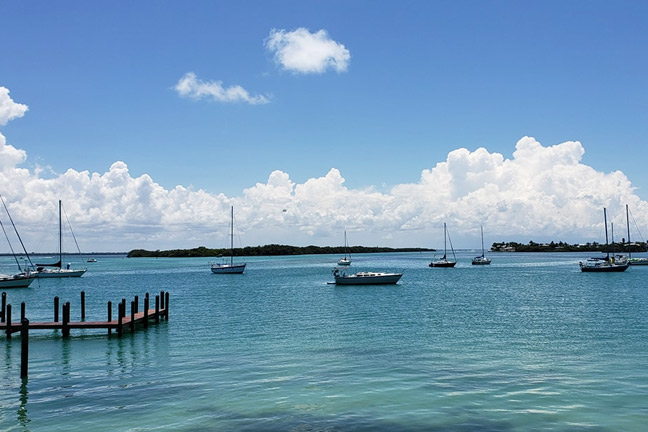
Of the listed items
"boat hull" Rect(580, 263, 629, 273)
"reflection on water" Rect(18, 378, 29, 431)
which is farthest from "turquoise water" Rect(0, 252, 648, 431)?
"boat hull" Rect(580, 263, 629, 273)

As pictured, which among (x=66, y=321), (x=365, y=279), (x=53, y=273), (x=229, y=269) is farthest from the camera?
(x=229, y=269)

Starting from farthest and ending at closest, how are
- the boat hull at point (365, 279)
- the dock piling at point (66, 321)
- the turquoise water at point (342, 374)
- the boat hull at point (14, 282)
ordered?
the boat hull at point (14, 282)
the boat hull at point (365, 279)
the dock piling at point (66, 321)
the turquoise water at point (342, 374)

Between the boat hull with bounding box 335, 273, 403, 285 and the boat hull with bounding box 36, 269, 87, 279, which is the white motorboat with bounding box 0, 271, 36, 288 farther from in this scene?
the boat hull with bounding box 335, 273, 403, 285

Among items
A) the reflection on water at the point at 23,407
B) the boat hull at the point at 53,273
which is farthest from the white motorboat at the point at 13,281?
the reflection on water at the point at 23,407

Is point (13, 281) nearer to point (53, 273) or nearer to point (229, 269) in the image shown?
point (53, 273)

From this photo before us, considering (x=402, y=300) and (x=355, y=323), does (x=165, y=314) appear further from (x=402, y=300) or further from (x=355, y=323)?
(x=402, y=300)

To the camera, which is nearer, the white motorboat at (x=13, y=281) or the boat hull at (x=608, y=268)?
the white motorboat at (x=13, y=281)

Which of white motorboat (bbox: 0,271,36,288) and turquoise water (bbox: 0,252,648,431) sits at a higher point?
white motorboat (bbox: 0,271,36,288)

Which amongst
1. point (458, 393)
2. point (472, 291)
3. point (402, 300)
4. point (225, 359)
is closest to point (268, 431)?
point (458, 393)

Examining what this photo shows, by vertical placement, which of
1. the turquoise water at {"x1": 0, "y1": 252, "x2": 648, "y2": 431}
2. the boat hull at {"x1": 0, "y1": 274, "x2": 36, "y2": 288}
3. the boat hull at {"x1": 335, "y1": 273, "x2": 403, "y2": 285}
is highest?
the boat hull at {"x1": 0, "y1": 274, "x2": 36, "y2": 288}

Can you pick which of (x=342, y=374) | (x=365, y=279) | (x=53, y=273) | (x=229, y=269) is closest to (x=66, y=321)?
(x=342, y=374)

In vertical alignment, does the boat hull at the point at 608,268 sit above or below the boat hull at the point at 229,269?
below

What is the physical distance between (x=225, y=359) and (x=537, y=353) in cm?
1473

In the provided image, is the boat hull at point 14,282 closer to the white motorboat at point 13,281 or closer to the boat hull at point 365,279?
the white motorboat at point 13,281
